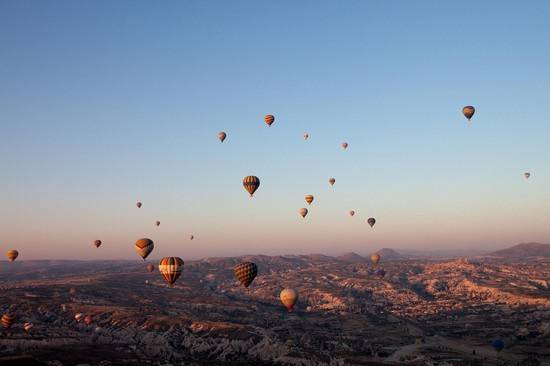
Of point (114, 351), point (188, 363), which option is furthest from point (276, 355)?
point (114, 351)

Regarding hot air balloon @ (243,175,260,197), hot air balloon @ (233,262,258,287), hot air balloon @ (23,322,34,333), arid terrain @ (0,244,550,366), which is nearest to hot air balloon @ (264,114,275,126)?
hot air balloon @ (243,175,260,197)

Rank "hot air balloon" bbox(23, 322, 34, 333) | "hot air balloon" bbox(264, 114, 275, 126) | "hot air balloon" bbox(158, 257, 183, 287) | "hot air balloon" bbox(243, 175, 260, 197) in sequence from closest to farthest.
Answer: "hot air balloon" bbox(158, 257, 183, 287) < "hot air balloon" bbox(243, 175, 260, 197) < "hot air balloon" bbox(264, 114, 275, 126) < "hot air balloon" bbox(23, 322, 34, 333)

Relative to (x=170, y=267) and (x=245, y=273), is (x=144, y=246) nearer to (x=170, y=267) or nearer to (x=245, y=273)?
(x=170, y=267)

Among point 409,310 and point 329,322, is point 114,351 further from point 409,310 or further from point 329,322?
point 409,310

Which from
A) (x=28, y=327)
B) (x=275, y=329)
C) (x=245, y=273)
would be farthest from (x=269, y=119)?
(x=28, y=327)

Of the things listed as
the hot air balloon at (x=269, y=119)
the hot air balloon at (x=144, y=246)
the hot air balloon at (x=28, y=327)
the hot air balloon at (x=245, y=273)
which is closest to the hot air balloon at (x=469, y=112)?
the hot air balloon at (x=269, y=119)

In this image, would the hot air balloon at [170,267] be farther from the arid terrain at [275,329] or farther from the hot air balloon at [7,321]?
the hot air balloon at [7,321]

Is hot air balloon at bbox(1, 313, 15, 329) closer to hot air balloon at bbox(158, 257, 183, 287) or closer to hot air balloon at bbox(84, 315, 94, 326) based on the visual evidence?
hot air balloon at bbox(84, 315, 94, 326)
